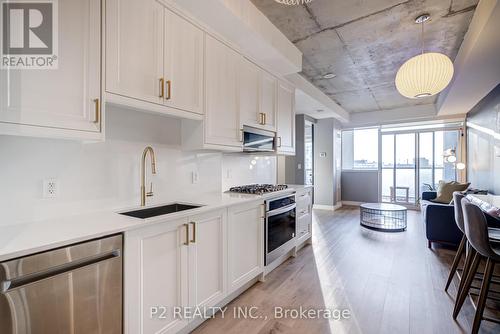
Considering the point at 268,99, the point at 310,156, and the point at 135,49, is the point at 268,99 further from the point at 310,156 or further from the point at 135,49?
the point at 310,156

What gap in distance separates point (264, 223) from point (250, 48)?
192 centimetres

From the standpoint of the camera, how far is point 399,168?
268 inches

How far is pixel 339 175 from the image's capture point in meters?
7.07

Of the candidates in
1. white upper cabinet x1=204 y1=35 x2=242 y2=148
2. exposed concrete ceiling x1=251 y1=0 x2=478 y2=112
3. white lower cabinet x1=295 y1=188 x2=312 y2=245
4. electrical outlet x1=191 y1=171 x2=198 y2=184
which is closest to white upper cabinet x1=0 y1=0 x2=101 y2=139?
white upper cabinet x1=204 y1=35 x2=242 y2=148

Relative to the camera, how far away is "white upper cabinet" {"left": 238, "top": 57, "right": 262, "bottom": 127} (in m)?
2.59

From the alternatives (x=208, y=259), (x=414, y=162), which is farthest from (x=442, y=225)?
(x=414, y=162)

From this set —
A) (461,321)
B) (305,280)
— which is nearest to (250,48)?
(305,280)

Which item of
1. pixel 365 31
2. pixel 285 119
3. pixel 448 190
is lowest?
pixel 448 190

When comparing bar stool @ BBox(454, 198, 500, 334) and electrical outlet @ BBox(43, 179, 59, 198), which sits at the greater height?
electrical outlet @ BBox(43, 179, 59, 198)

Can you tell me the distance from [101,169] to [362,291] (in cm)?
261

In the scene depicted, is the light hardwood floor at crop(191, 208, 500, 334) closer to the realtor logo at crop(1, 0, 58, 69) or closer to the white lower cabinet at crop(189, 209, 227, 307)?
the white lower cabinet at crop(189, 209, 227, 307)

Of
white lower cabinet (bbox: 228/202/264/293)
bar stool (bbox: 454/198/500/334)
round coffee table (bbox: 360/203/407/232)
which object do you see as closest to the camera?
bar stool (bbox: 454/198/500/334)

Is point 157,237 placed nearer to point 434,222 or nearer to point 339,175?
point 434,222

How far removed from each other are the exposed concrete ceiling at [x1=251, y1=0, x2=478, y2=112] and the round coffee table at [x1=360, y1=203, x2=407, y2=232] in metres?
2.41
